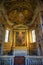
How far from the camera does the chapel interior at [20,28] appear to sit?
16844mm

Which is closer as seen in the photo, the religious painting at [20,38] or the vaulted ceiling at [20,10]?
the vaulted ceiling at [20,10]

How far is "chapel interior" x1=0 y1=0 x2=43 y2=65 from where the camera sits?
16844mm

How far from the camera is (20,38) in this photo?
21.6 m

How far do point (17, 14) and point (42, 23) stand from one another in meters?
A: 5.94

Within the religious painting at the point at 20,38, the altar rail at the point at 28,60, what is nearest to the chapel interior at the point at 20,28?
the religious painting at the point at 20,38

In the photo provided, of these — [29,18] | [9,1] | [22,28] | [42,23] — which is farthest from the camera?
[22,28]

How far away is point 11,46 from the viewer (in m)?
20.6

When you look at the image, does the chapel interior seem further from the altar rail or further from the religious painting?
the altar rail

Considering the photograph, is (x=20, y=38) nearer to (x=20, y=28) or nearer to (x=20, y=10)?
(x=20, y=28)

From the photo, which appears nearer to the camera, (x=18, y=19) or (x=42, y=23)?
(x=42, y=23)

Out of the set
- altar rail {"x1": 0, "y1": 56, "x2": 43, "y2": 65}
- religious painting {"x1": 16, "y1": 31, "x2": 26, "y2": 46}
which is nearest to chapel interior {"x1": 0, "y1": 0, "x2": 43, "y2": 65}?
religious painting {"x1": 16, "y1": 31, "x2": 26, "y2": 46}

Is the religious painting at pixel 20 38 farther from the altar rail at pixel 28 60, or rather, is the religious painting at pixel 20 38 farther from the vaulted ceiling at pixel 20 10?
the altar rail at pixel 28 60

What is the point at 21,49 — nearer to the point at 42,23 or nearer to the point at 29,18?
the point at 29,18

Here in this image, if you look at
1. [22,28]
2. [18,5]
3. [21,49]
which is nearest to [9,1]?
[18,5]
